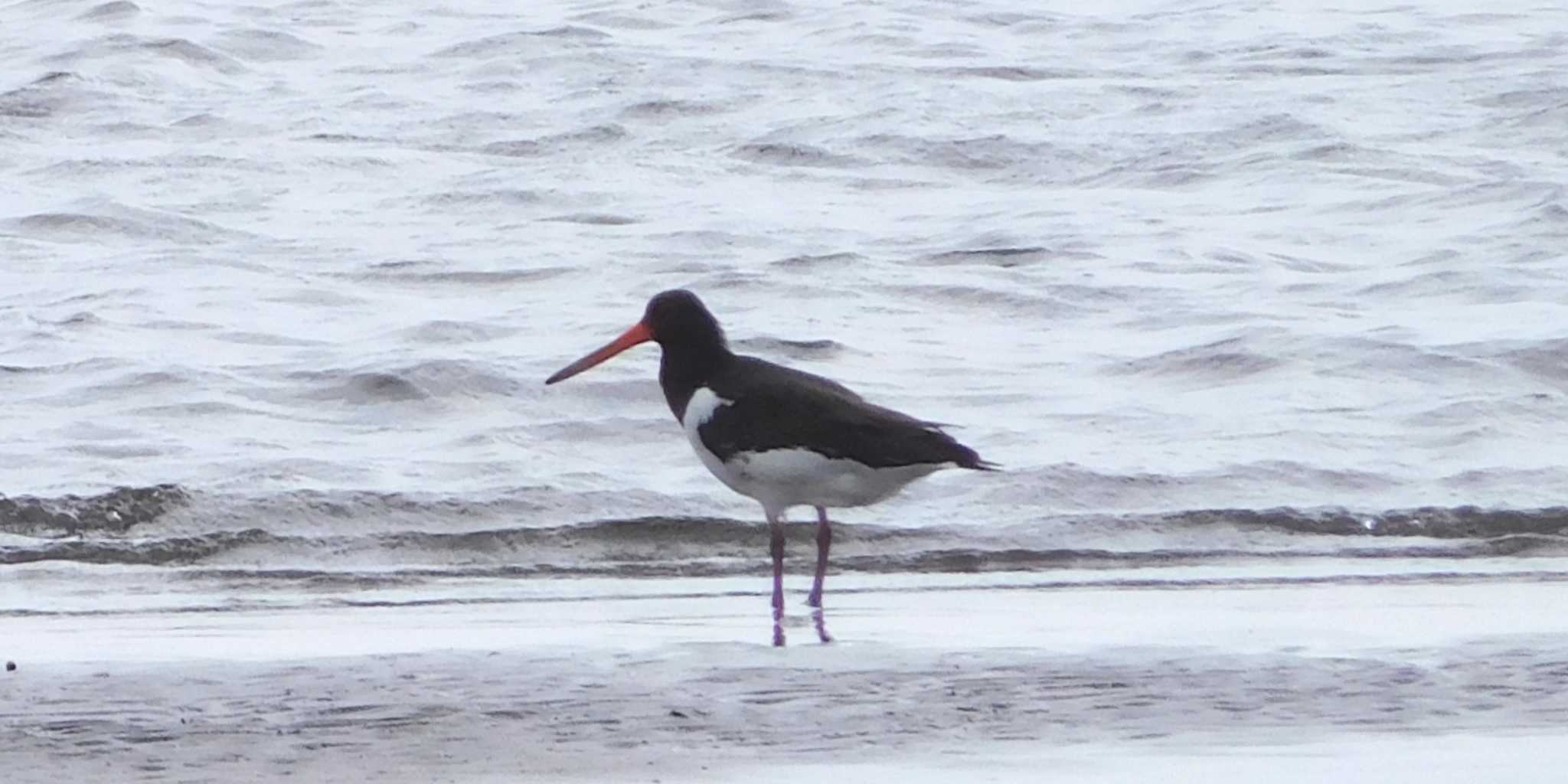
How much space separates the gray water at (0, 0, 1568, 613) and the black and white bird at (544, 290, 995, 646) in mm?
975

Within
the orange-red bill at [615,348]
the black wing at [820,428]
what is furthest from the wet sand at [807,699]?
the orange-red bill at [615,348]

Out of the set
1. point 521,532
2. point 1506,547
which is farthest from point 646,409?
point 1506,547

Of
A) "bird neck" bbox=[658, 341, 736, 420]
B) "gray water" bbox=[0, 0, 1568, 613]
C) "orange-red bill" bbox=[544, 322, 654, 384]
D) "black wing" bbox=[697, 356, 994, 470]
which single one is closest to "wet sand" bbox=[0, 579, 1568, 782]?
"black wing" bbox=[697, 356, 994, 470]

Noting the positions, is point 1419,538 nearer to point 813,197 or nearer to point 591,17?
point 813,197

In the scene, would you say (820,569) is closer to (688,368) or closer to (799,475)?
(799,475)

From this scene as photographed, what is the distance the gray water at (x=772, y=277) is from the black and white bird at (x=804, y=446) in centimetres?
97

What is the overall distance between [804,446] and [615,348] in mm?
1392

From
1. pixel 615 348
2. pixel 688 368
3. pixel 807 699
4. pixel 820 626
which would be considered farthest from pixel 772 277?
pixel 807 699

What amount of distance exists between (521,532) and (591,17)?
14508 millimetres

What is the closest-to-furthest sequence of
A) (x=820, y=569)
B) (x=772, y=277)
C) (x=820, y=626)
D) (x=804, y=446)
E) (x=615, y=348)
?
1. (x=820, y=626)
2. (x=804, y=446)
3. (x=820, y=569)
4. (x=615, y=348)
5. (x=772, y=277)

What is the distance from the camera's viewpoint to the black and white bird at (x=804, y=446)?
7.83m

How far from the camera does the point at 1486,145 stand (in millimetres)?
19203

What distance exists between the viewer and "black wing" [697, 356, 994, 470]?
780cm

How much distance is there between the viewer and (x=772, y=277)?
1509 centimetres
